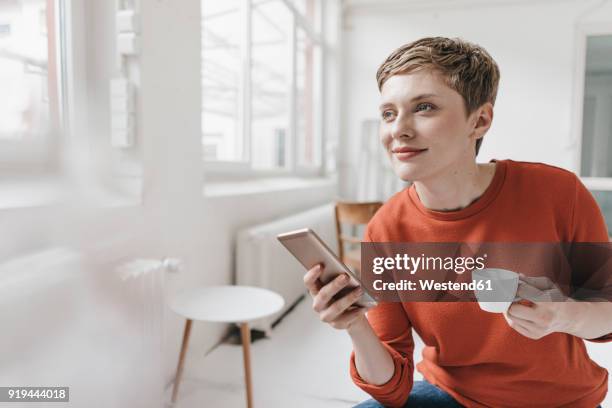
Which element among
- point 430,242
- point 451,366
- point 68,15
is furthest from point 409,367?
point 68,15

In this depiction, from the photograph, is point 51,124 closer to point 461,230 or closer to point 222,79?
point 461,230

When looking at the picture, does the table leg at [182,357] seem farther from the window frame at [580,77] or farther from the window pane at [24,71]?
the window frame at [580,77]

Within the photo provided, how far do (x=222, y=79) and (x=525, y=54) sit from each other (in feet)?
9.76

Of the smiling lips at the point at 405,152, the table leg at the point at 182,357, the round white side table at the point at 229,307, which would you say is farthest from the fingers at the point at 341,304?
the table leg at the point at 182,357

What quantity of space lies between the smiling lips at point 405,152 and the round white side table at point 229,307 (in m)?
0.71

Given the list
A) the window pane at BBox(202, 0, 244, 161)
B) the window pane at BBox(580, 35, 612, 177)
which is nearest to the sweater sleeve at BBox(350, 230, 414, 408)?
the window pane at BBox(202, 0, 244, 161)

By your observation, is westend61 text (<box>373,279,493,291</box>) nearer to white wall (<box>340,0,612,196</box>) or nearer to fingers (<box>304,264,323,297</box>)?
fingers (<box>304,264,323,297</box>)

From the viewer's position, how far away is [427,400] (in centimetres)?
78

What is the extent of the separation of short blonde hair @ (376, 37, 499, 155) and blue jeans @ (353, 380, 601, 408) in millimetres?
533

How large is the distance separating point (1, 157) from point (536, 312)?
115 cm

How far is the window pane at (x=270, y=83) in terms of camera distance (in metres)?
2.68

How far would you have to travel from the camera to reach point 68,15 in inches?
46.7

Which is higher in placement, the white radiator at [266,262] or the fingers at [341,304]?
the fingers at [341,304]

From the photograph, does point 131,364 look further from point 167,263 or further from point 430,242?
point 430,242
